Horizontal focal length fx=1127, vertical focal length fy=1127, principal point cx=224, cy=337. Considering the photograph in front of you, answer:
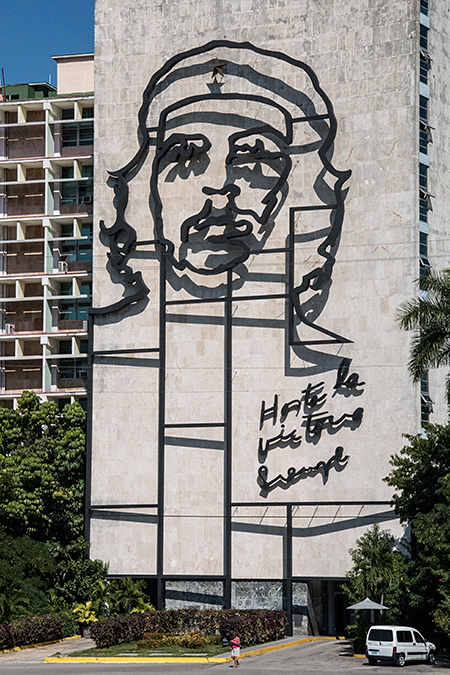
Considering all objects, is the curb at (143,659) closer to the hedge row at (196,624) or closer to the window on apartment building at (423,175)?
the hedge row at (196,624)

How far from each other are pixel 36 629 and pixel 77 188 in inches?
1222

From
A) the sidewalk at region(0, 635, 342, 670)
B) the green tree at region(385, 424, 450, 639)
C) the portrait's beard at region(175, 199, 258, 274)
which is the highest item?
the portrait's beard at region(175, 199, 258, 274)

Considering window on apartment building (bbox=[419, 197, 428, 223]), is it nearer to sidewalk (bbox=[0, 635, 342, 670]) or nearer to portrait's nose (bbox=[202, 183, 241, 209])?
portrait's nose (bbox=[202, 183, 241, 209])

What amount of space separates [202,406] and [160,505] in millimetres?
5759

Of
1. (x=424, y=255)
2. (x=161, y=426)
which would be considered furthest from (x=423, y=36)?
(x=161, y=426)

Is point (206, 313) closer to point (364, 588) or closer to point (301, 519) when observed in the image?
point (301, 519)

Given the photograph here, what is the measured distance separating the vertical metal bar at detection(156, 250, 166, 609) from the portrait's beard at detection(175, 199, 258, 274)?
1620 mm

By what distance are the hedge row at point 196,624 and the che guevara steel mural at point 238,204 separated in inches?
281

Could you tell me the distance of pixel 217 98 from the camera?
63.3 meters

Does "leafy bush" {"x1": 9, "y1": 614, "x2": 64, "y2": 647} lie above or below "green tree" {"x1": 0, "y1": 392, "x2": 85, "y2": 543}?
below

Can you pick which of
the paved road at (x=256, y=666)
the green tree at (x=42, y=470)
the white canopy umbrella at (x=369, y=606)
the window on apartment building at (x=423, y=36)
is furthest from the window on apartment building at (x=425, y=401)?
the green tree at (x=42, y=470)

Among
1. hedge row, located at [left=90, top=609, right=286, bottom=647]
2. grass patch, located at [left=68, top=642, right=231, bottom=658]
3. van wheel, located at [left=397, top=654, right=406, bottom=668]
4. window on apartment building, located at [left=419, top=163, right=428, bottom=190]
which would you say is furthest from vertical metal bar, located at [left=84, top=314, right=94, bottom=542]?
van wheel, located at [left=397, top=654, right=406, bottom=668]

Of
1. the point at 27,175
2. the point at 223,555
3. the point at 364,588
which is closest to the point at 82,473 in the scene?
the point at 223,555

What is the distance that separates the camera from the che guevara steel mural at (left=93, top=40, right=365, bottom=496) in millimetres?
59719
